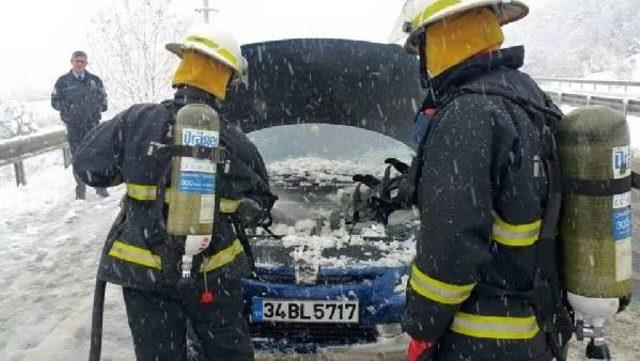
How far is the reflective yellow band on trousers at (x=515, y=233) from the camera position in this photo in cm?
171

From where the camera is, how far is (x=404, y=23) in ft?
6.62

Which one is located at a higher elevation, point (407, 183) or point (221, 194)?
point (407, 183)

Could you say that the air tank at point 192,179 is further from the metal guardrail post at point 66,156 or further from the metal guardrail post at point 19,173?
the metal guardrail post at point 66,156

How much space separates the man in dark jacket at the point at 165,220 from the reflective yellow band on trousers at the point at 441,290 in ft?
3.29

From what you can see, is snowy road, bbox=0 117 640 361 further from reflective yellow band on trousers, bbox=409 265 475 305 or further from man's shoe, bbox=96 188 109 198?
reflective yellow band on trousers, bbox=409 265 475 305

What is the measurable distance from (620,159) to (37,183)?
401 inches

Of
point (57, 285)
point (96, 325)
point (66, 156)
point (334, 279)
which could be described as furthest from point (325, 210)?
point (66, 156)

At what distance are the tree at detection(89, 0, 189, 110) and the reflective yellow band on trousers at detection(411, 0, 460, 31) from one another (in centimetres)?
1906

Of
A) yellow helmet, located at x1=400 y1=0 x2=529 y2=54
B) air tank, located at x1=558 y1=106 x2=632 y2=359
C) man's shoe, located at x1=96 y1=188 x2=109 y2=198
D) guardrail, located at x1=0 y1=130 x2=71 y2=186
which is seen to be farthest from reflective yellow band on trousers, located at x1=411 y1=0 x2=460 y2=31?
man's shoe, located at x1=96 y1=188 x2=109 y2=198

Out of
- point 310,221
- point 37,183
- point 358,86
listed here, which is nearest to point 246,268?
point 310,221

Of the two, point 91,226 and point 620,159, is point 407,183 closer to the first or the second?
point 620,159

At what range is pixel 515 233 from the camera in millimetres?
1716

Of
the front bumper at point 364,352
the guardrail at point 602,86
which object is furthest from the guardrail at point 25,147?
the guardrail at point 602,86

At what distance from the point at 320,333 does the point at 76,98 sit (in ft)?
20.6
